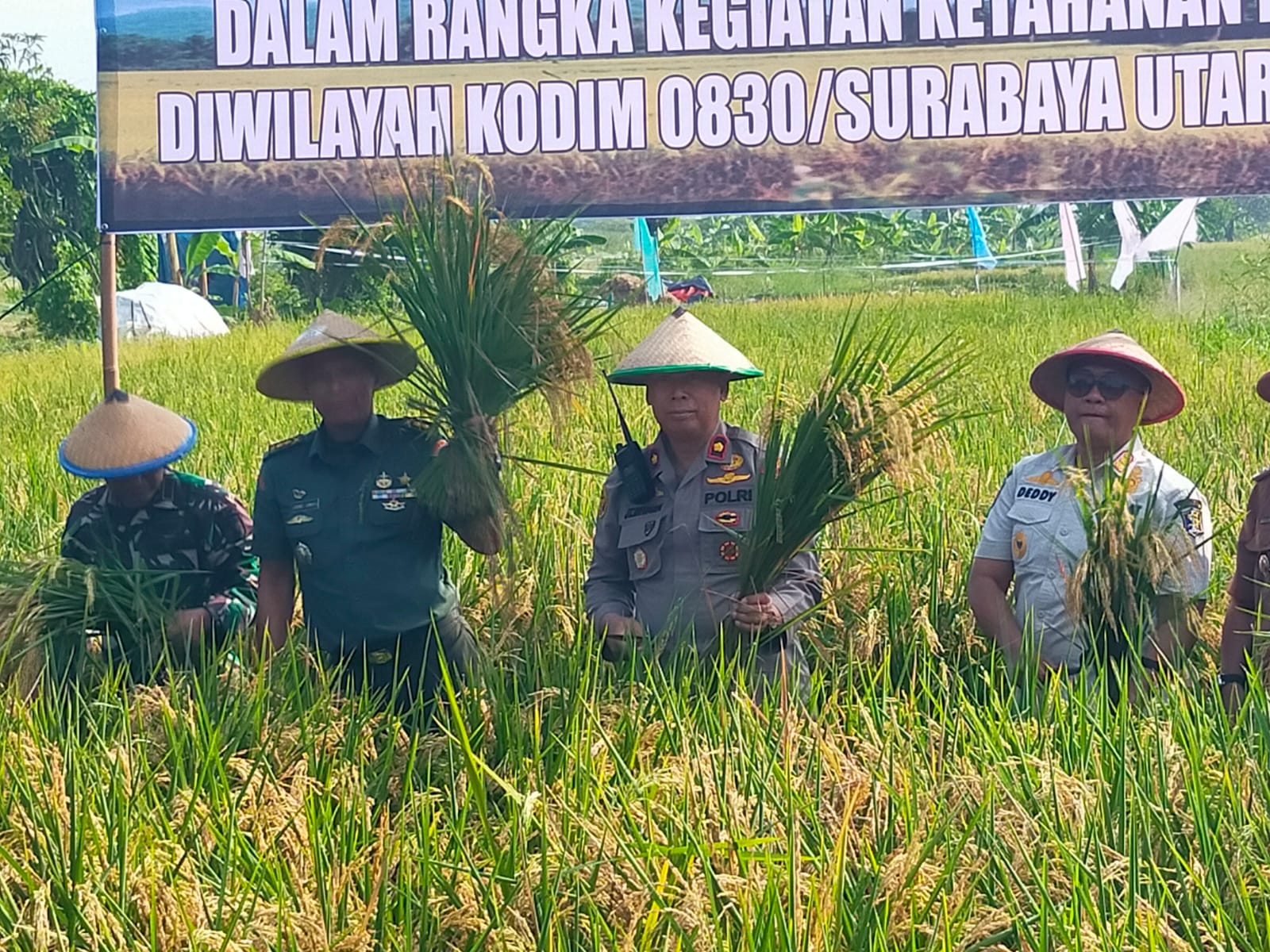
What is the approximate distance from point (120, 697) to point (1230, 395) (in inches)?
214

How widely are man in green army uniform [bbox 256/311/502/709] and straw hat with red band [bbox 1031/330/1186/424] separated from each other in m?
1.52

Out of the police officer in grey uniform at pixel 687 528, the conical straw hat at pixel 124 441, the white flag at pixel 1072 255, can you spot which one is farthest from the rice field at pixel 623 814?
the white flag at pixel 1072 255

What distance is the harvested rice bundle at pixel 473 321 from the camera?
11.0 ft

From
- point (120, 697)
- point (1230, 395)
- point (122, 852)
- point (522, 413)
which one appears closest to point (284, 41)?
point (522, 413)

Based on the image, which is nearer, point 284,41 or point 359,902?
point 359,902

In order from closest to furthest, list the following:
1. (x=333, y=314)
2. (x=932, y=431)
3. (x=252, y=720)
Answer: (x=252, y=720) → (x=932, y=431) → (x=333, y=314)

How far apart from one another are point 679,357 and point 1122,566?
1.08 meters

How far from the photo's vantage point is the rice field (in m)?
2.30

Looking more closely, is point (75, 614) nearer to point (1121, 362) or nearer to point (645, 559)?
point (645, 559)

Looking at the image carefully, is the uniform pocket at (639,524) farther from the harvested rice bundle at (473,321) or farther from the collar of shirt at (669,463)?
the harvested rice bundle at (473,321)

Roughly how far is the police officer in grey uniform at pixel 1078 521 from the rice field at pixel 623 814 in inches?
5.7

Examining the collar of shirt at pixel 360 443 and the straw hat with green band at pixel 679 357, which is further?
the collar of shirt at pixel 360 443

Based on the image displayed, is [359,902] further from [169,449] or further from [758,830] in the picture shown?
[169,449]

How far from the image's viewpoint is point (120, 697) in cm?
329
